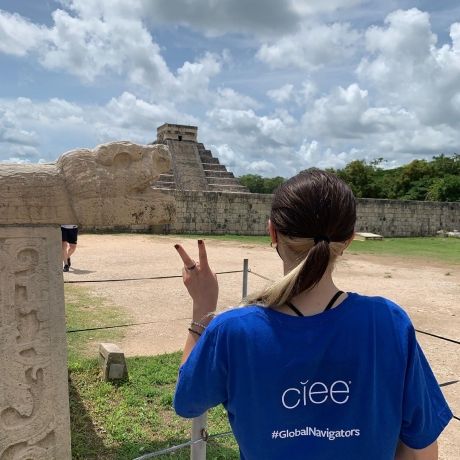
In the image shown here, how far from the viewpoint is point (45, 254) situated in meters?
2.15

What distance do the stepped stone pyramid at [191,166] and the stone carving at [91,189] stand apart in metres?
18.1

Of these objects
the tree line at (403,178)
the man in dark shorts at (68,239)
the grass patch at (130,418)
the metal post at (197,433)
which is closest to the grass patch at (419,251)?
the man in dark shorts at (68,239)

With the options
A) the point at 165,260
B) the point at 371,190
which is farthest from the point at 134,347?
the point at 371,190

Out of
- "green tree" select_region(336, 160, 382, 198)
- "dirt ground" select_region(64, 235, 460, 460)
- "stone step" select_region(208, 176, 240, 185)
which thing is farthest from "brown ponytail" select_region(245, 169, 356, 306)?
"green tree" select_region(336, 160, 382, 198)

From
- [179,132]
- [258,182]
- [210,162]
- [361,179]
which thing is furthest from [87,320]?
[258,182]

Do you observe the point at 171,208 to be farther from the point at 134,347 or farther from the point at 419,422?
the point at 134,347

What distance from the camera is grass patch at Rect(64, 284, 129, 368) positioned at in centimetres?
468

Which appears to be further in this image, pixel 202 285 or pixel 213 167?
pixel 213 167

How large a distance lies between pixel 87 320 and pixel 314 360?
5137 millimetres

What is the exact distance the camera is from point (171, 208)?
2314 mm

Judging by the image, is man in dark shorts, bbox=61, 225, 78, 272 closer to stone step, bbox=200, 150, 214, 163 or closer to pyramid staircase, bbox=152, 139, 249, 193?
pyramid staircase, bbox=152, 139, 249, 193

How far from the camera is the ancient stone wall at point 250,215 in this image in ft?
57.4

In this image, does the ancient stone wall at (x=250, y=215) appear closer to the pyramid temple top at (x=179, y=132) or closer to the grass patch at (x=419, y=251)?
the grass patch at (x=419, y=251)

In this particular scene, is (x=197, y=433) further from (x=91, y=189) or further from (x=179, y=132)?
(x=179, y=132)
